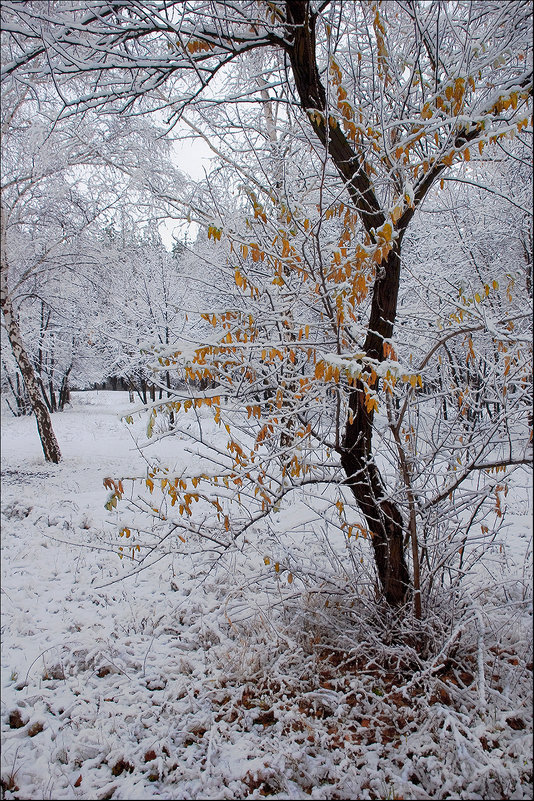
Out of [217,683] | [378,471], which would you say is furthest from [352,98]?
[217,683]

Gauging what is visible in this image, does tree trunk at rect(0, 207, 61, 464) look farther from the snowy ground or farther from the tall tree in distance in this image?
the tall tree in distance

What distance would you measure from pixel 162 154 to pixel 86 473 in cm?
A: 326

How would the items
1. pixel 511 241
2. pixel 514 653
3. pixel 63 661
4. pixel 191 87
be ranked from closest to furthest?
pixel 514 653 → pixel 63 661 → pixel 191 87 → pixel 511 241

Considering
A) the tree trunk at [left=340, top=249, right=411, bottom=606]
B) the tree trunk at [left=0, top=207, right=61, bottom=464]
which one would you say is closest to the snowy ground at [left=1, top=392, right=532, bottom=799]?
the tree trunk at [left=0, top=207, right=61, bottom=464]

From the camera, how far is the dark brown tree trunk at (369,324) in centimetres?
232

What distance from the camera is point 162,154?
13.6 feet

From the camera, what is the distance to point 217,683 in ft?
8.59

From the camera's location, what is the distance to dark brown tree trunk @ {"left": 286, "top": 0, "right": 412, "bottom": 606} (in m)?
2.32

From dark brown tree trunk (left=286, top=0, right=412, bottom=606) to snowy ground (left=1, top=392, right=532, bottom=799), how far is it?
0.45 m

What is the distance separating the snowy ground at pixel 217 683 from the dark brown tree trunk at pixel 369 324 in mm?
447

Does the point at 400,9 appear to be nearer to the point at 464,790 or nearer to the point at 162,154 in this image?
the point at 162,154

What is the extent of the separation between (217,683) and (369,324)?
8.45 ft

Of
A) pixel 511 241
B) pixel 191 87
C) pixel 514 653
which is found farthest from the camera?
pixel 511 241

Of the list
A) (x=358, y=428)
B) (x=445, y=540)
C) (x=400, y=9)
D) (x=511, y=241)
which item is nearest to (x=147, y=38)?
(x=400, y=9)
